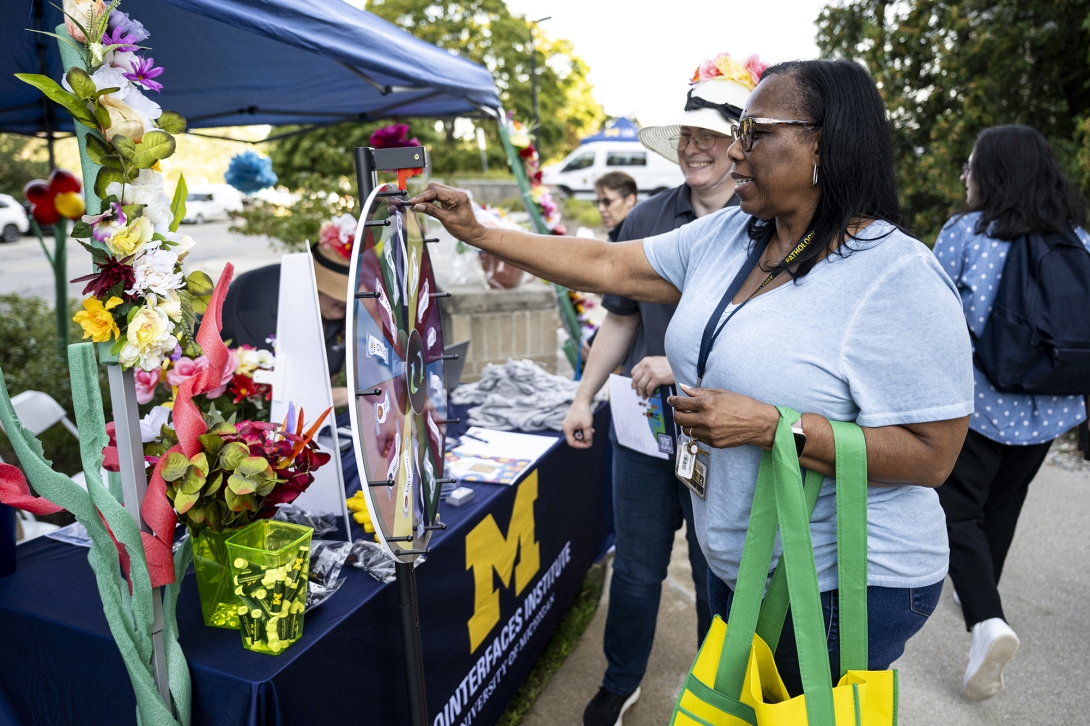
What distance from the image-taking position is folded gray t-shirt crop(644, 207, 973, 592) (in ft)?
3.79

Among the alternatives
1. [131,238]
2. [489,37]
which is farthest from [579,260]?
[489,37]

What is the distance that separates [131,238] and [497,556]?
1.37 m

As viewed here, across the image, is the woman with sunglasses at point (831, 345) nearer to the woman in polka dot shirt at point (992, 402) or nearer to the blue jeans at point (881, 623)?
the blue jeans at point (881, 623)

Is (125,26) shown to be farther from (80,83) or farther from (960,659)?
(960,659)

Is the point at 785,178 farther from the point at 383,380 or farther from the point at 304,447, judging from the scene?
the point at 304,447

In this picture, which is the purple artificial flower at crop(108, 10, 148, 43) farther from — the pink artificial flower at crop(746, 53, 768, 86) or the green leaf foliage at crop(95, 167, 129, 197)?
the pink artificial flower at crop(746, 53, 768, 86)

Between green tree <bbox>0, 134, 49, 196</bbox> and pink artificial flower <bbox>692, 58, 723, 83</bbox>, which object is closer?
pink artificial flower <bbox>692, 58, 723, 83</bbox>

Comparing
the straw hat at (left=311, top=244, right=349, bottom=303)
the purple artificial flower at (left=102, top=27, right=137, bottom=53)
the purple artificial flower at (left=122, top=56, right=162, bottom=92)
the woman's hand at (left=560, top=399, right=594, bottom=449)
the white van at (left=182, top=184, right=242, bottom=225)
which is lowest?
the woman's hand at (left=560, top=399, right=594, bottom=449)

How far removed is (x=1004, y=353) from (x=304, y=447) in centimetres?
225

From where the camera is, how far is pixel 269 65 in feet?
10.8

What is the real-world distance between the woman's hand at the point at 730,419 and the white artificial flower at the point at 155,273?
2.82 ft

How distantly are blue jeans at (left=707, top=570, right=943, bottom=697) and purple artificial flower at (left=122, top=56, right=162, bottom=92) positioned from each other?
1450mm

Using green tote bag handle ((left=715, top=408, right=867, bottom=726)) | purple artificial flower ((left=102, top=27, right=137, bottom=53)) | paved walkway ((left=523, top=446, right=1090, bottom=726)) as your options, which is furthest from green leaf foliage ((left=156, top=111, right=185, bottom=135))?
paved walkway ((left=523, top=446, right=1090, bottom=726))

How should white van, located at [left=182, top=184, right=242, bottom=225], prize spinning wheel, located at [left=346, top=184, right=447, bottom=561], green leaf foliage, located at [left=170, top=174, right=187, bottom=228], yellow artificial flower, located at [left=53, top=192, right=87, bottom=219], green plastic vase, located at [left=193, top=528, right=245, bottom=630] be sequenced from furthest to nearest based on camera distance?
white van, located at [left=182, top=184, right=242, bottom=225], yellow artificial flower, located at [left=53, top=192, right=87, bottom=219], green plastic vase, located at [left=193, top=528, right=245, bottom=630], green leaf foliage, located at [left=170, top=174, right=187, bottom=228], prize spinning wheel, located at [left=346, top=184, right=447, bottom=561]
